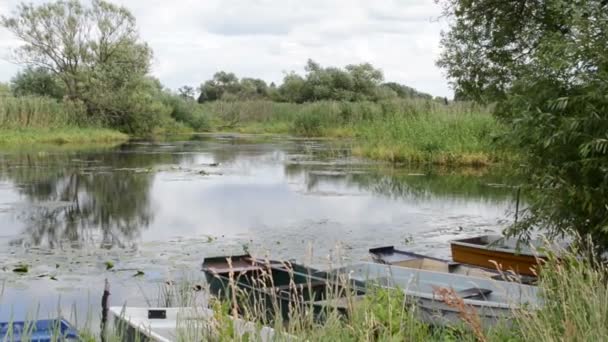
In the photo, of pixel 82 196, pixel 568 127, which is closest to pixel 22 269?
pixel 568 127

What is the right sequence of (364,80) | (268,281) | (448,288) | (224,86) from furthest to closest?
(224,86) < (364,80) < (268,281) < (448,288)

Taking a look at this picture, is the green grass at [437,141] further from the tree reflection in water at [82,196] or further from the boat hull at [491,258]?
the boat hull at [491,258]

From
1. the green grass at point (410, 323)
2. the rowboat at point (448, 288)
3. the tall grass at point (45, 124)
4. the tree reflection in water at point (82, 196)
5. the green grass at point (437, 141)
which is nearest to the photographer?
the green grass at point (410, 323)

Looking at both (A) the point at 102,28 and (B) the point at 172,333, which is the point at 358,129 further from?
(B) the point at 172,333

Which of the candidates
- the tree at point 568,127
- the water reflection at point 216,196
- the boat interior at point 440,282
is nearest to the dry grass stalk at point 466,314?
the boat interior at point 440,282

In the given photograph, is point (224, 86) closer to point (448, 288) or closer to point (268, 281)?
point (268, 281)

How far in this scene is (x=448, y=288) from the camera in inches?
232

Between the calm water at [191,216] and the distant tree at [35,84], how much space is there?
24068 millimetres

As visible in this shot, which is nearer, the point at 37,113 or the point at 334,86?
the point at 37,113

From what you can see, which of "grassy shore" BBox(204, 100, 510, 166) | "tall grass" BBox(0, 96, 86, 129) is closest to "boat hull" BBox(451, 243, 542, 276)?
"grassy shore" BBox(204, 100, 510, 166)

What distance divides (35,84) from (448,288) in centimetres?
4826

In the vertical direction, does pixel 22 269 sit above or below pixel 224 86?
below

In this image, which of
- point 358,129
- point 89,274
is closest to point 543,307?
point 89,274

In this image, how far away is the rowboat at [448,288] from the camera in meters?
5.59
